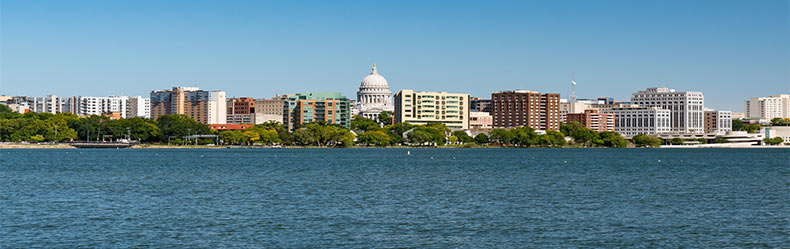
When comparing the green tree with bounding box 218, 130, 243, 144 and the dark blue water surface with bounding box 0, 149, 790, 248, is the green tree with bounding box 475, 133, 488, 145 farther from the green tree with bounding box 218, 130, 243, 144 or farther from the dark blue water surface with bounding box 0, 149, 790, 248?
the dark blue water surface with bounding box 0, 149, 790, 248

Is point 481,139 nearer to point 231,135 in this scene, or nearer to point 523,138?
point 523,138

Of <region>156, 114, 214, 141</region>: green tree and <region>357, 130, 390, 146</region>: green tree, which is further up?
<region>156, 114, 214, 141</region>: green tree

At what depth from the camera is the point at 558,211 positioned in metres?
35.8

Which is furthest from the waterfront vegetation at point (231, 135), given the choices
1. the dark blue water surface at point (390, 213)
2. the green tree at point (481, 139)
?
the dark blue water surface at point (390, 213)

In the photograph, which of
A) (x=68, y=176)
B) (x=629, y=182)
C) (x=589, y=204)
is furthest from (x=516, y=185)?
(x=68, y=176)

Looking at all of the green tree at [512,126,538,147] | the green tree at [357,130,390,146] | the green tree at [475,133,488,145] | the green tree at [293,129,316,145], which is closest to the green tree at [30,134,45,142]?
the green tree at [293,129,316,145]

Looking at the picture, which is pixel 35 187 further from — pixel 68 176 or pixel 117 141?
pixel 117 141

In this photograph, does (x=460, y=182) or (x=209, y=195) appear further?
(x=460, y=182)

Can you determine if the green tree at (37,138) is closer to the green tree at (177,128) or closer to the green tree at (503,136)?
the green tree at (177,128)

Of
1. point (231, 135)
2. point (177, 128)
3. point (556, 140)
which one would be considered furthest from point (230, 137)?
point (556, 140)

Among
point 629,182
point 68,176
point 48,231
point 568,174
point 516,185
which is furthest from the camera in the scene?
point 568,174

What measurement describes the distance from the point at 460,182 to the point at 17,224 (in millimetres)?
28570

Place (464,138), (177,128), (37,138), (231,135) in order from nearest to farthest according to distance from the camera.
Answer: (37,138) → (177,128) → (231,135) → (464,138)

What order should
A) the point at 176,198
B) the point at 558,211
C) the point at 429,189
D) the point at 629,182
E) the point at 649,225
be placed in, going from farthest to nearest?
the point at 629,182 → the point at 429,189 → the point at 176,198 → the point at 558,211 → the point at 649,225
